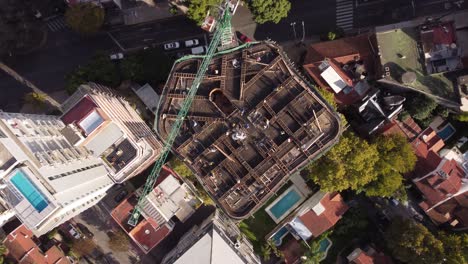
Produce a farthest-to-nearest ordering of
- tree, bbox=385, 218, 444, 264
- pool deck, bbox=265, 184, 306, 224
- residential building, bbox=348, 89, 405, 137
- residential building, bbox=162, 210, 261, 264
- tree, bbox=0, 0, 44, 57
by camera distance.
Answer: pool deck, bbox=265, 184, 306, 224 → tree, bbox=0, 0, 44, 57 → residential building, bbox=348, 89, 405, 137 → tree, bbox=385, 218, 444, 264 → residential building, bbox=162, 210, 261, 264

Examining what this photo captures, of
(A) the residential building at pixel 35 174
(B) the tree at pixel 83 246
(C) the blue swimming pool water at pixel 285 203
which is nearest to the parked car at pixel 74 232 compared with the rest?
(B) the tree at pixel 83 246

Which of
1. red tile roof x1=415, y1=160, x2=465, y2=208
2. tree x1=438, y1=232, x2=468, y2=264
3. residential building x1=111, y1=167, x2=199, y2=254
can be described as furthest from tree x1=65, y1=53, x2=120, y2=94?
tree x1=438, y1=232, x2=468, y2=264

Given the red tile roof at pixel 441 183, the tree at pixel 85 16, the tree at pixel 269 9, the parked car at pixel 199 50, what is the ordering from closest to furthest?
1. the red tile roof at pixel 441 183
2. the tree at pixel 269 9
3. the tree at pixel 85 16
4. the parked car at pixel 199 50

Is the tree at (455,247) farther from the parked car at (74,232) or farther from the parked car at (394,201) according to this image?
the parked car at (74,232)

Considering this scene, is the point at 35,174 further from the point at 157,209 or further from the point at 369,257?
the point at 369,257

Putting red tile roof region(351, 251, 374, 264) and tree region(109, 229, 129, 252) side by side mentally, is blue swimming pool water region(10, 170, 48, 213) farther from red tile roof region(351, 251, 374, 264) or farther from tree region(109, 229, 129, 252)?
red tile roof region(351, 251, 374, 264)

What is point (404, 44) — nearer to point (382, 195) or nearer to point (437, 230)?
point (382, 195)

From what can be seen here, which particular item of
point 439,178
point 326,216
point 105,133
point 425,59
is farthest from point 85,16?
point 439,178

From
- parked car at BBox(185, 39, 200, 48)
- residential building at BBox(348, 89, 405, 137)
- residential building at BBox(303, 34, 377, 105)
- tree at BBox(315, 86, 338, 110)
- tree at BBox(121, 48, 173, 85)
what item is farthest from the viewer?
parked car at BBox(185, 39, 200, 48)
